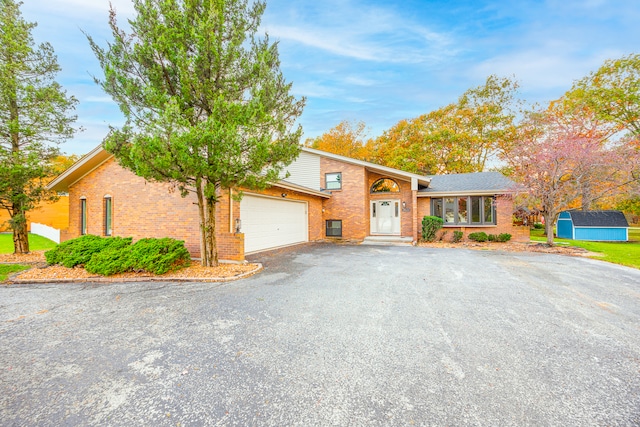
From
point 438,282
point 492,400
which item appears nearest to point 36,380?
point 492,400

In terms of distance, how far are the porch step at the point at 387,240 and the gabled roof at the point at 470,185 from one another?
288cm

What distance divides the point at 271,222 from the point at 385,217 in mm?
7313

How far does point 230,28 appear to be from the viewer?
22.0 feet

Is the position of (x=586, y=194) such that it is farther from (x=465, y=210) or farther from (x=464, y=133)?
(x=464, y=133)

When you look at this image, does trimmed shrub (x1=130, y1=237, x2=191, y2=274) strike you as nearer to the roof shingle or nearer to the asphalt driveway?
the asphalt driveway

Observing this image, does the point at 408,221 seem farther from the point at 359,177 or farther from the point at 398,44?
the point at 398,44

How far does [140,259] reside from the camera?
6570mm

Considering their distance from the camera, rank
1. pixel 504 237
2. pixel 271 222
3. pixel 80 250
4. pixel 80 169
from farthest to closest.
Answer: pixel 504 237, pixel 271 222, pixel 80 169, pixel 80 250

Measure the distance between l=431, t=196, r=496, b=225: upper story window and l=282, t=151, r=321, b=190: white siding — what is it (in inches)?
264

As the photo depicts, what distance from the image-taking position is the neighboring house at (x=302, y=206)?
910 cm

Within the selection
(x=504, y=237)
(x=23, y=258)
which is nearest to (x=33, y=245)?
(x=23, y=258)

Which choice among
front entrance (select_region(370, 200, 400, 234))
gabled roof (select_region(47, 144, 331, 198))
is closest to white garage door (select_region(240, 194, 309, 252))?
gabled roof (select_region(47, 144, 331, 198))

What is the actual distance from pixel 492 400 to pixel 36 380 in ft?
13.4

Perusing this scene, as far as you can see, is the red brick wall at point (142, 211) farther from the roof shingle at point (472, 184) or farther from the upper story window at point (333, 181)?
the roof shingle at point (472, 184)
